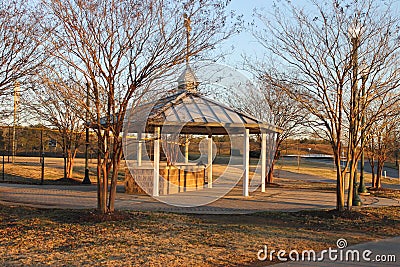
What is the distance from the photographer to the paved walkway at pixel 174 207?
13656 mm

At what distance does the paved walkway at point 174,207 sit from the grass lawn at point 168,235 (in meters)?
1.48

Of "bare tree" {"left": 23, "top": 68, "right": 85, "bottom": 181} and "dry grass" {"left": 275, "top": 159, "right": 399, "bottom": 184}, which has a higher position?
"bare tree" {"left": 23, "top": 68, "right": 85, "bottom": 181}

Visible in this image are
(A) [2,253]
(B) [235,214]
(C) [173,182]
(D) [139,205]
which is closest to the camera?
(A) [2,253]

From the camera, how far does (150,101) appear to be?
11.3 m

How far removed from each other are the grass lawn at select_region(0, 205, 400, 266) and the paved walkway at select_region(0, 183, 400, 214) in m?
1.48

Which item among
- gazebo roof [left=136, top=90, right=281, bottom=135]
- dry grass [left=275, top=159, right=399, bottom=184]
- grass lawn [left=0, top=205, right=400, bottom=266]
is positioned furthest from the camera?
dry grass [left=275, top=159, right=399, bottom=184]

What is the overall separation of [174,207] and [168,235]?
4.96m

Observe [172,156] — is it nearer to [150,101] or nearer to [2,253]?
[150,101]

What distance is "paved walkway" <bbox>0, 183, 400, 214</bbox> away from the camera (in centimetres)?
1366

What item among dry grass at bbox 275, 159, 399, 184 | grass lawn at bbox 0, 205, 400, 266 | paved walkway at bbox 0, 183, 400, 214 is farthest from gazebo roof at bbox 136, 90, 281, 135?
dry grass at bbox 275, 159, 399, 184

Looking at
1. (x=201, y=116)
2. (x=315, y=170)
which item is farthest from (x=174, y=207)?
(x=315, y=170)

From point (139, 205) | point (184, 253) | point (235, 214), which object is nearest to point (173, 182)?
point (139, 205)

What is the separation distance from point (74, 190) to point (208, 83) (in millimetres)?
10501

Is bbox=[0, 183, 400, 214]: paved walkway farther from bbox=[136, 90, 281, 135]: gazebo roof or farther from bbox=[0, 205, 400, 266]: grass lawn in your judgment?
bbox=[136, 90, 281, 135]: gazebo roof
